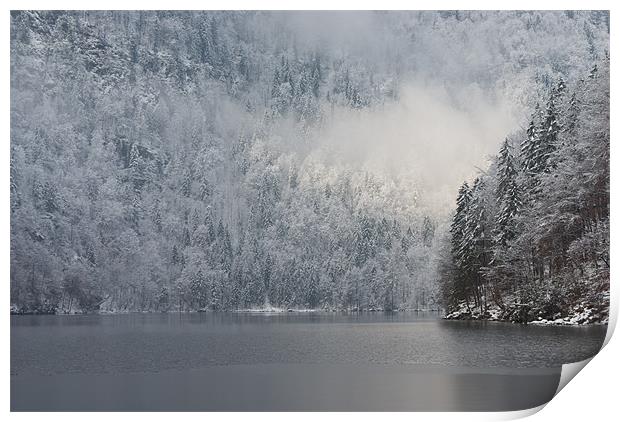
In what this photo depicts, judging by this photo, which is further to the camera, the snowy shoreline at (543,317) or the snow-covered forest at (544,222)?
the snow-covered forest at (544,222)

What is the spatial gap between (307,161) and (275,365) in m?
6.84

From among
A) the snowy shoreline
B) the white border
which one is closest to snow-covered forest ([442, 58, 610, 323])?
the snowy shoreline

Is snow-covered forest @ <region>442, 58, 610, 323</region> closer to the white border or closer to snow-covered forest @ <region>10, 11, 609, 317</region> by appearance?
snow-covered forest @ <region>10, 11, 609, 317</region>

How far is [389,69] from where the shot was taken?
20797 millimetres

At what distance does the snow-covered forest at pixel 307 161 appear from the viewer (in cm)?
1748

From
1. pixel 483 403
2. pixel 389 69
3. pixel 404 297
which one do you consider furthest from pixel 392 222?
pixel 483 403

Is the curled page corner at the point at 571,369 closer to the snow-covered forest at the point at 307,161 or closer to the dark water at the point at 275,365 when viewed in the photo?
the dark water at the point at 275,365

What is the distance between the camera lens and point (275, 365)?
15.6m

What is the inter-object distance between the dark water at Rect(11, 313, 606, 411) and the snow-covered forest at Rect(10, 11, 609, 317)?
0.85 metres

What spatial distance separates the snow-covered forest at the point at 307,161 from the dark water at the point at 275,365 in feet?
2.78

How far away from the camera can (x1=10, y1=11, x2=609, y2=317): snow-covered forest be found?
57.4 ft
